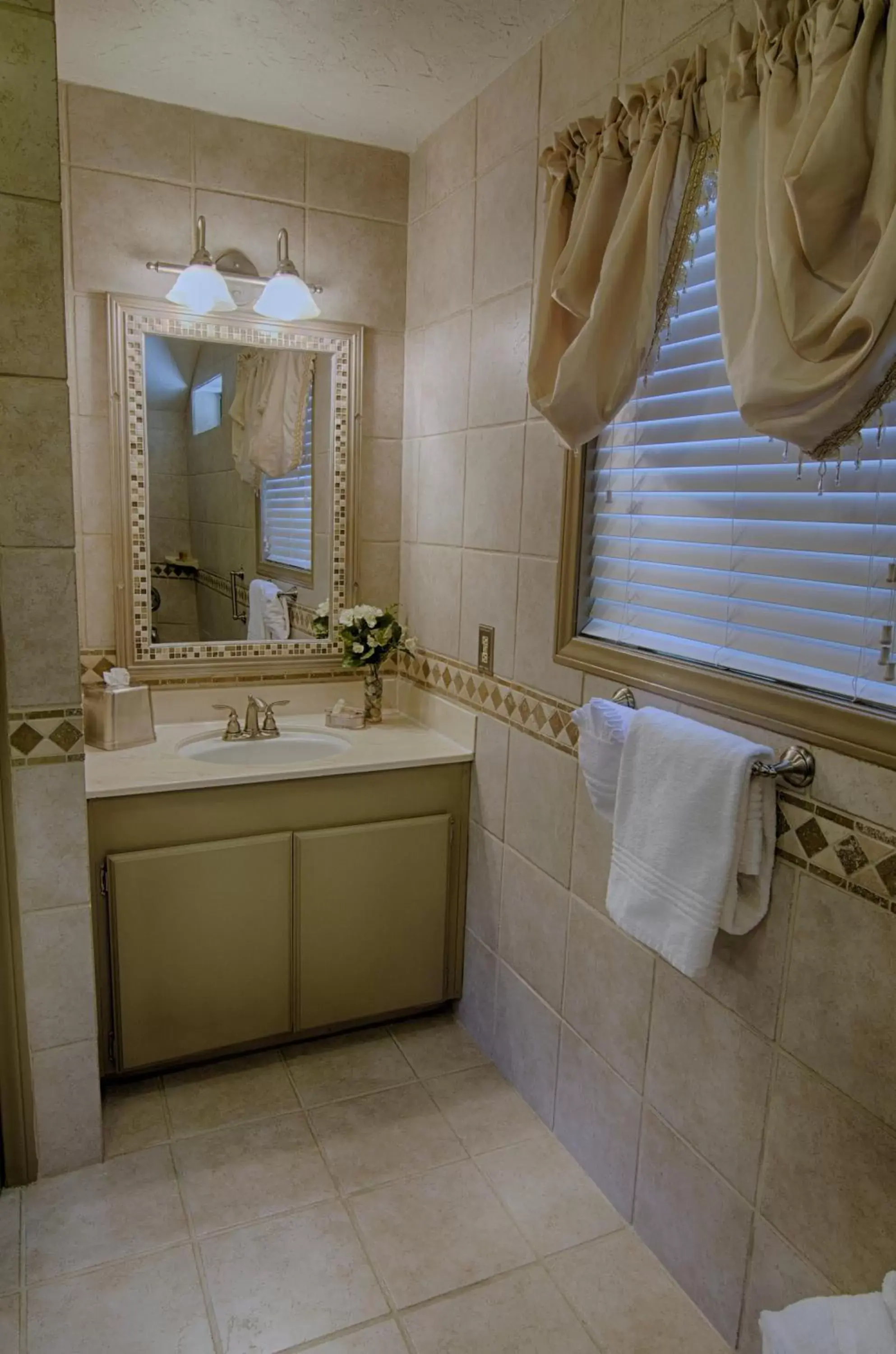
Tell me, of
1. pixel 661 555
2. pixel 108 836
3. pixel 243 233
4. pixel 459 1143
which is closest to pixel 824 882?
pixel 661 555

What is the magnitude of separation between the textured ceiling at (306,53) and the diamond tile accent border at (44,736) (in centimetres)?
145

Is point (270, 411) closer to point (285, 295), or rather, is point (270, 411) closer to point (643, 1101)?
point (285, 295)

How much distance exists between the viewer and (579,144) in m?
1.64

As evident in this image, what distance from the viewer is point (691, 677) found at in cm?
152

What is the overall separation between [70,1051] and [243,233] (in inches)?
80.6

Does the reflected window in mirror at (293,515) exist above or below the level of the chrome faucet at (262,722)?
above

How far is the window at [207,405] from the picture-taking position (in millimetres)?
2350

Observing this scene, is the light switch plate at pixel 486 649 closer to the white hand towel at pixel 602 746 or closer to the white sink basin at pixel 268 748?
the white sink basin at pixel 268 748

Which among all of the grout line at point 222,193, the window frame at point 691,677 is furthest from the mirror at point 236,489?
the window frame at point 691,677

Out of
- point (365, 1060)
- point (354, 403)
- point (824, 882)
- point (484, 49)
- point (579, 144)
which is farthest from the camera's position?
point (354, 403)

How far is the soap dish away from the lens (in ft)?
8.30

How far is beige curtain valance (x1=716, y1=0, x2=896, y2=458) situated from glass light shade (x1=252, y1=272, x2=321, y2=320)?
1.34m

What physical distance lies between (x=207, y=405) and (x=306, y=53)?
0.84 metres

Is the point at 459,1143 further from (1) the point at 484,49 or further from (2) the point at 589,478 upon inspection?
(1) the point at 484,49
